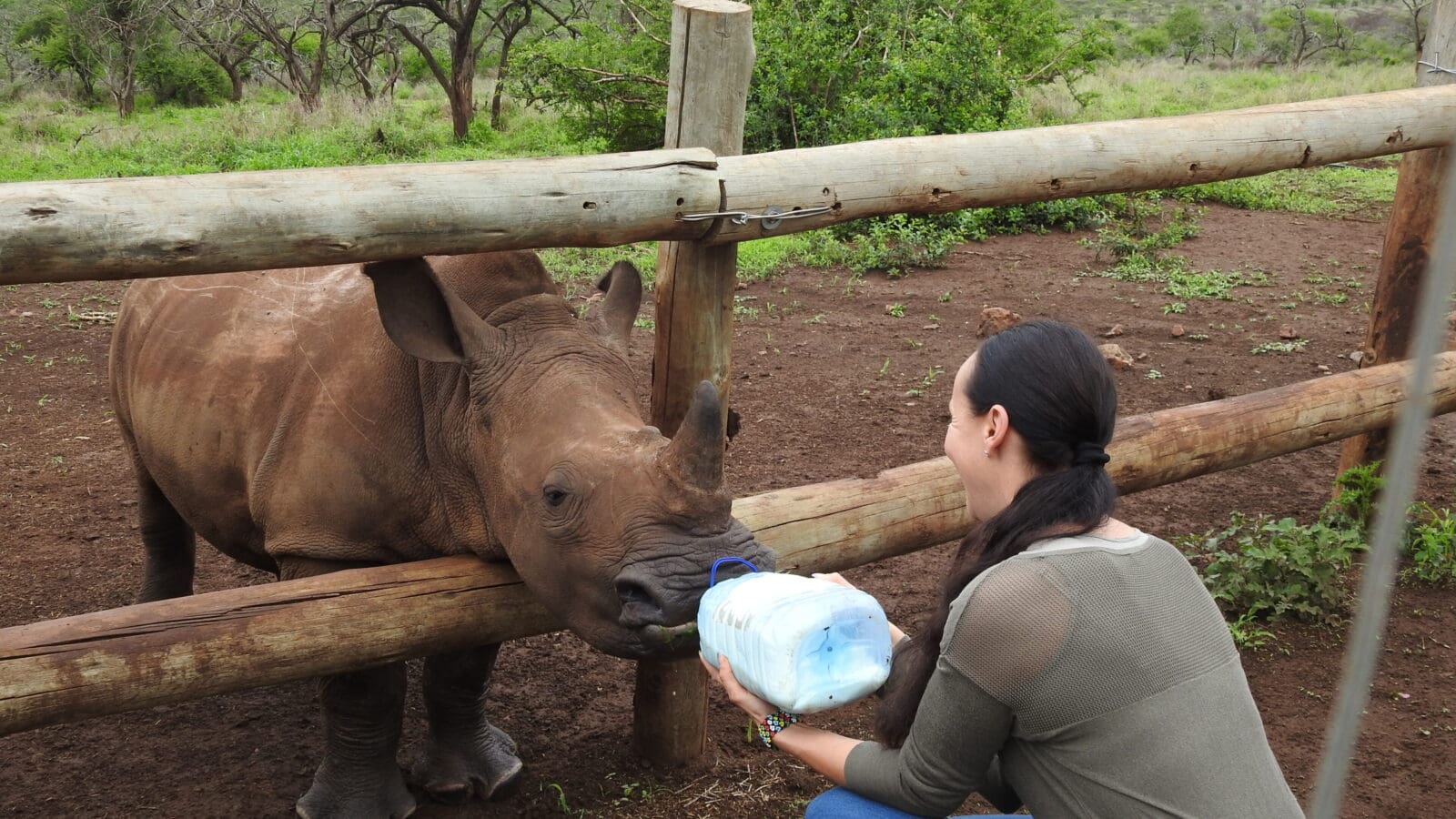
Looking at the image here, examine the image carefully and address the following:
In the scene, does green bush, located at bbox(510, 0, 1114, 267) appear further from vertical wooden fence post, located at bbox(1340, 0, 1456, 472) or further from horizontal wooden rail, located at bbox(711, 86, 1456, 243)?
horizontal wooden rail, located at bbox(711, 86, 1456, 243)

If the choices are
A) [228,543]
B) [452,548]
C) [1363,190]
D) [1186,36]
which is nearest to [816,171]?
[452,548]

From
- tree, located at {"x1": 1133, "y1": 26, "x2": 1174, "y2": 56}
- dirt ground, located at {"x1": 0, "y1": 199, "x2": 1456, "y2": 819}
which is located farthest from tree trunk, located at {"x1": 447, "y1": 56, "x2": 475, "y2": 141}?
tree, located at {"x1": 1133, "y1": 26, "x2": 1174, "y2": 56}

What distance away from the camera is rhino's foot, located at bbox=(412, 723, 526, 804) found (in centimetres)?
398

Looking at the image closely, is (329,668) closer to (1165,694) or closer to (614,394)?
(614,394)

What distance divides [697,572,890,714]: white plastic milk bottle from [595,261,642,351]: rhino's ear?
49.1 inches

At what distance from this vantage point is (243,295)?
13.4 ft

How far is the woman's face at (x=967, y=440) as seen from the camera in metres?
2.38

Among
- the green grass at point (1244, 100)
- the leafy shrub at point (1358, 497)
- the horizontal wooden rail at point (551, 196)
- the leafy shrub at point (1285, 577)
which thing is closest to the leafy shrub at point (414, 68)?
the green grass at point (1244, 100)

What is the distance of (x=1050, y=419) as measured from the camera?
7.51 ft

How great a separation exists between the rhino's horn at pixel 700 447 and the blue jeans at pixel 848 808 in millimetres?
687

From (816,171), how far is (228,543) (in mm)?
2193

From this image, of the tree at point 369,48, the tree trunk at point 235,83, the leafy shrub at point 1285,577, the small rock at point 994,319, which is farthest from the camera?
the tree trunk at point 235,83

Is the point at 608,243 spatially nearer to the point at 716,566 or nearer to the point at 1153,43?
the point at 716,566

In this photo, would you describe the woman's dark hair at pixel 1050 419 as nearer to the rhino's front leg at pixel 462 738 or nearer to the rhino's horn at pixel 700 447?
the rhino's horn at pixel 700 447
